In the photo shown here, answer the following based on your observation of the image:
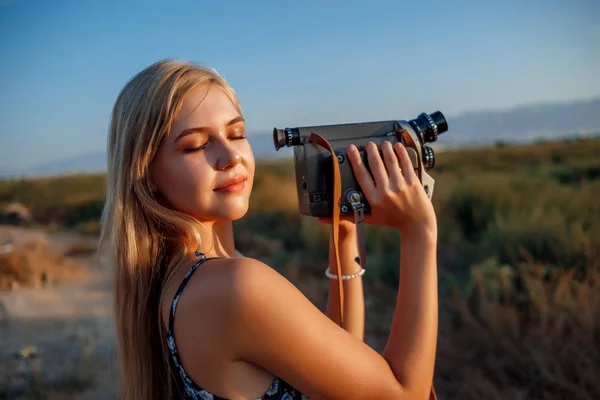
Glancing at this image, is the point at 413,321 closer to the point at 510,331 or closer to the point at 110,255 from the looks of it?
the point at 110,255

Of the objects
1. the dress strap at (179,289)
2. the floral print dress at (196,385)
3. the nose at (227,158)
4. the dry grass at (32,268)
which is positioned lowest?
the dry grass at (32,268)

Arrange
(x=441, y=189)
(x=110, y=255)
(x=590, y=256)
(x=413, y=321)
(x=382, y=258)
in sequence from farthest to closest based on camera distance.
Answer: (x=441, y=189), (x=382, y=258), (x=590, y=256), (x=110, y=255), (x=413, y=321)

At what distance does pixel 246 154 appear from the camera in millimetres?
1539

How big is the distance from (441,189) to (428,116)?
7.05 metres

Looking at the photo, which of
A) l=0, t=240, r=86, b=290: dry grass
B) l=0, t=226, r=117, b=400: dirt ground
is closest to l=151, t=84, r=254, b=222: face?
l=0, t=226, r=117, b=400: dirt ground

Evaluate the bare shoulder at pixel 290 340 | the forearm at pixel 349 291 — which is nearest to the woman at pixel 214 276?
the bare shoulder at pixel 290 340

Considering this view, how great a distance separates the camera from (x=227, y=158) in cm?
145

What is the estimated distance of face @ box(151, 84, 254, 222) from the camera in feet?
4.73

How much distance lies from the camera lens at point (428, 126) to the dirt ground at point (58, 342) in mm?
1650

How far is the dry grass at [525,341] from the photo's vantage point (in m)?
3.17

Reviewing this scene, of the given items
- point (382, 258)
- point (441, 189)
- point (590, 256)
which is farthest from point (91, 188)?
point (590, 256)

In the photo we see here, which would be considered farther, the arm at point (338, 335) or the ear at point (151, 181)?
the ear at point (151, 181)

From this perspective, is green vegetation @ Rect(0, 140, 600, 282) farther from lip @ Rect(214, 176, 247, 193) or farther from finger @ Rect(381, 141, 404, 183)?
lip @ Rect(214, 176, 247, 193)

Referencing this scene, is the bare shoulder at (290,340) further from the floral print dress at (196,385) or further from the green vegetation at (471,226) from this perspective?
the green vegetation at (471,226)
